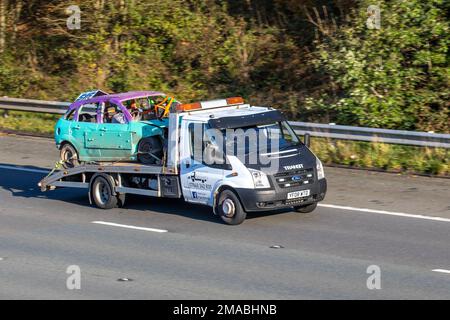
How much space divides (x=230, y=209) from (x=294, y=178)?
113 centimetres

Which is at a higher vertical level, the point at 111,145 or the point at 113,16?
the point at 113,16

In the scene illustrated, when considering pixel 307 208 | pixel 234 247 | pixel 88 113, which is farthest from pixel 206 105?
pixel 88 113

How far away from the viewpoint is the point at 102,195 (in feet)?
52.7

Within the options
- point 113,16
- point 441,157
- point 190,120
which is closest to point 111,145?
point 190,120

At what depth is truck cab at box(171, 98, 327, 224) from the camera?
13828 mm

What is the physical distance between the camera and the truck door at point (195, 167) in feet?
46.7

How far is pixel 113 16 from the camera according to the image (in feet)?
90.9

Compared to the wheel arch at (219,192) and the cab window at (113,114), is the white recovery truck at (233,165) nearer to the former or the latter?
the wheel arch at (219,192)

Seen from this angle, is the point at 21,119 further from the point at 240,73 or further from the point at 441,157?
the point at 441,157

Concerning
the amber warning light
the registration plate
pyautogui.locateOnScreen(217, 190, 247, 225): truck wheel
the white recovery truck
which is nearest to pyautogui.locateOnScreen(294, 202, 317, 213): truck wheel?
the white recovery truck

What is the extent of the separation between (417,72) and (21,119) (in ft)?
36.9

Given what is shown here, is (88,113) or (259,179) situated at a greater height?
(88,113)

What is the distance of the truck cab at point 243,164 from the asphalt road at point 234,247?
0.44m

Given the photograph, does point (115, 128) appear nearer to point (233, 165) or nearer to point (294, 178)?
point (233, 165)
